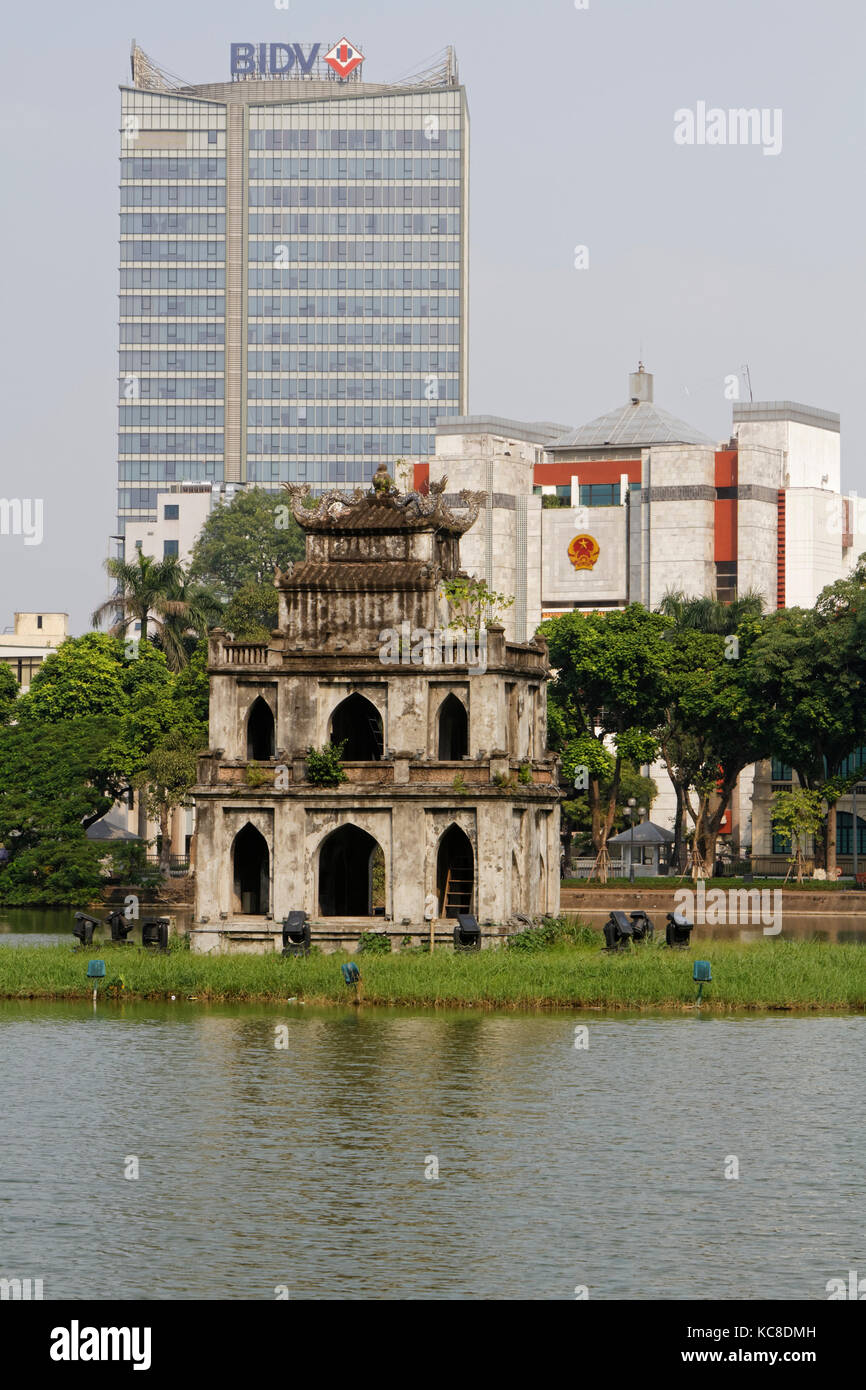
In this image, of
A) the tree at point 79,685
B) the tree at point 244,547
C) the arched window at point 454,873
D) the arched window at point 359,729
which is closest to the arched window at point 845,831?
the tree at point 79,685

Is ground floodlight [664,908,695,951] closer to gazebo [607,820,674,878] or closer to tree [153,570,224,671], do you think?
gazebo [607,820,674,878]

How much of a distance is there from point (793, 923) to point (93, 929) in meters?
37.2

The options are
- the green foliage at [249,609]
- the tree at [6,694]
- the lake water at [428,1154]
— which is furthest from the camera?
the green foliage at [249,609]

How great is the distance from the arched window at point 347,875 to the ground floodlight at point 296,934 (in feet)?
22.6

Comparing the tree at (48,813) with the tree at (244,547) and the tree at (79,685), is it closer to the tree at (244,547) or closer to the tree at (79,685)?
the tree at (79,685)

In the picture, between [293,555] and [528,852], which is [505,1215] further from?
[293,555]

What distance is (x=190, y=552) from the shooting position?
7003 inches

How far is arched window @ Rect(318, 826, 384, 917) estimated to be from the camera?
211 ft

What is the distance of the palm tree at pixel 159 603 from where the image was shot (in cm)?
10981

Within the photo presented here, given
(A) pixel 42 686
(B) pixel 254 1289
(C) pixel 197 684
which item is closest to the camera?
(B) pixel 254 1289
